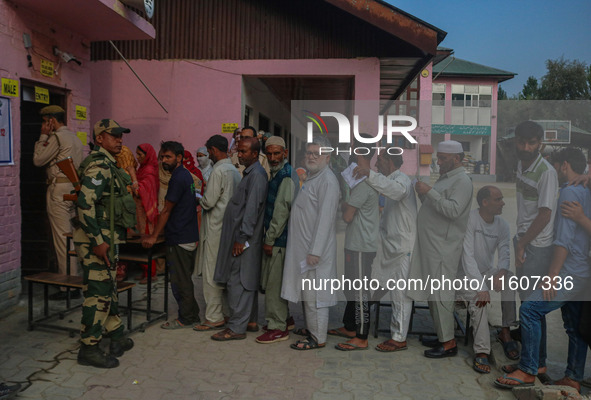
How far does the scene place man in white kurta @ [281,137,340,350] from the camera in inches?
174

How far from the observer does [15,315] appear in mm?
5258

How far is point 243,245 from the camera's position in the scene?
4.62 m

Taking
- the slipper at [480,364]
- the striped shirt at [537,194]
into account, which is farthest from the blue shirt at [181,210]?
the striped shirt at [537,194]

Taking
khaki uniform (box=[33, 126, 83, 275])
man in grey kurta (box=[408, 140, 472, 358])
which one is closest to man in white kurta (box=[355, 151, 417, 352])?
man in grey kurta (box=[408, 140, 472, 358])

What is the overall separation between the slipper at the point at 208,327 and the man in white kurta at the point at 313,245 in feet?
2.80

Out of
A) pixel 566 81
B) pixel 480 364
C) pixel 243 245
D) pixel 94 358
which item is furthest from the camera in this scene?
pixel 566 81

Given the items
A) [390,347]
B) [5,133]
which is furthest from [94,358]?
[5,133]

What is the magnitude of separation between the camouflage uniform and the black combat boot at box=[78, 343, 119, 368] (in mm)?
61

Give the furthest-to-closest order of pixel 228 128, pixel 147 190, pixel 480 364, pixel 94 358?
pixel 228 128 < pixel 147 190 < pixel 480 364 < pixel 94 358

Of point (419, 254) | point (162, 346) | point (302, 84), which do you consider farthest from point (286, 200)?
point (302, 84)

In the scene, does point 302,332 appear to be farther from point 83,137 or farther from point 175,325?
point 83,137

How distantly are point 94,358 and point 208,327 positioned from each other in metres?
1.22

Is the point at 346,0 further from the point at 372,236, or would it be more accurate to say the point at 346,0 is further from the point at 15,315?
the point at 15,315

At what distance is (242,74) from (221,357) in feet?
16.8
